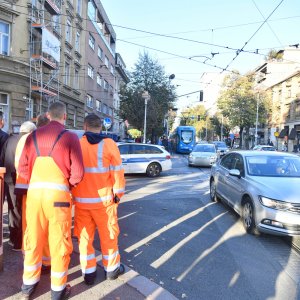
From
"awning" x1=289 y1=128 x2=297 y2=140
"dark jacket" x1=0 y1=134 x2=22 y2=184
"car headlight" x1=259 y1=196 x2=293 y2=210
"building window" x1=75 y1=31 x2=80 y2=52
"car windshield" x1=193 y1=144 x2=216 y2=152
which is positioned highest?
"building window" x1=75 y1=31 x2=80 y2=52

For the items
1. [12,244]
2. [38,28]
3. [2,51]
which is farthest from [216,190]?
[38,28]

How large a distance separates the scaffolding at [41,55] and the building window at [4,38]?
4.81 feet

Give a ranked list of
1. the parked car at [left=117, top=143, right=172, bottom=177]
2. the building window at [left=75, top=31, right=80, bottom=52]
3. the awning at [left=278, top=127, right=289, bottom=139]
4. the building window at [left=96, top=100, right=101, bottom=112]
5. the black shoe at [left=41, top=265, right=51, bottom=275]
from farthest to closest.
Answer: the awning at [left=278, top=127, right=289, bottom=139] → the building window at [left=96, top=100, right=101, bottom=112] → the building window at [left=75, top=31, right=80, bottom=52] → the parked car at [left=117, top=143, right=172, bottom=177] → the black shoe at [left=41, top=265, right=51, bottom=275]

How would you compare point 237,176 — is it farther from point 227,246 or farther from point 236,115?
point 236,115

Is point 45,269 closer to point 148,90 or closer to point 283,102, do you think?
point 148,90

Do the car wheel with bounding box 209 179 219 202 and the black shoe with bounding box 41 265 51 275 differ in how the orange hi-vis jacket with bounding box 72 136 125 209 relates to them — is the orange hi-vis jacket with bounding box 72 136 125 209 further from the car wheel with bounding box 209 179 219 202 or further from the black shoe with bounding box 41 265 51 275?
the car wheel with bounding box 209 179 219 202

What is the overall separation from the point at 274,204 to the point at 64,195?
12.2 ft

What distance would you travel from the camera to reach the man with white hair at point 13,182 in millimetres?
4570

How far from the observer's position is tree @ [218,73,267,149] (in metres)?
47.2

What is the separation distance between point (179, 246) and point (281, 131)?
46.2 meters

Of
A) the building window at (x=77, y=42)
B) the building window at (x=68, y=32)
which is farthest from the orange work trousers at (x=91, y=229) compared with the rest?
the building window at (x=77, y=42)

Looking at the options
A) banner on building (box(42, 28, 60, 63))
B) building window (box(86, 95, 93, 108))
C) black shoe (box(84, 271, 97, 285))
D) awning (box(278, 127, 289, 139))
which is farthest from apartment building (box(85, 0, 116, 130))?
black shoe (box(84, 271, 97, 285))

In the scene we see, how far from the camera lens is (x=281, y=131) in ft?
155

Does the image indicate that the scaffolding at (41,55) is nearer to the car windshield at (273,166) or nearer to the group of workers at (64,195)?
the car windshield at (273,166)
